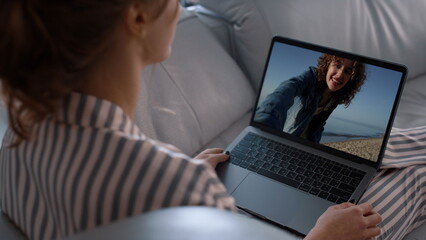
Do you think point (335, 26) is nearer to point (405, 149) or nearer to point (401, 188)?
point (405, 149)

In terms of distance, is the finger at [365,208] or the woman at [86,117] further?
the finger at [365,208]

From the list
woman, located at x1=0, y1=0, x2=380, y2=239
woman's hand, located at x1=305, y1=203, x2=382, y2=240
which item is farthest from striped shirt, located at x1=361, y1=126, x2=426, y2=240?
woman, located at x1=0, y1=0, x2=380, y2=239

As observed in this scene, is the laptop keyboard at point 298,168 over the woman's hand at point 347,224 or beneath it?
beneath

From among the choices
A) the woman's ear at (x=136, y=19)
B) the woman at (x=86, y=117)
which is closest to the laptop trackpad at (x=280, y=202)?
the woman at (x=86, y=117)

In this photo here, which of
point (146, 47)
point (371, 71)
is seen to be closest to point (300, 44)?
point (371, 71)

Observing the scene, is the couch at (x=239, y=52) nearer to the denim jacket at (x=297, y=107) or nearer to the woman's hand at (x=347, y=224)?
the denim jacket at (x=297, y=107)

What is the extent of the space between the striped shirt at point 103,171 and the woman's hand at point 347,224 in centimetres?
39

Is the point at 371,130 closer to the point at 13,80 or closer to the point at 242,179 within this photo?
the point at 242,179

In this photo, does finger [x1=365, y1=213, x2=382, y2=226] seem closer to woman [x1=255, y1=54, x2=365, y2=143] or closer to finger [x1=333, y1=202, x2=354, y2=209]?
finger [x1=333, y1=202, x2=354, y2=209]

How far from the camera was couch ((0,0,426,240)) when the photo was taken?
140 cm

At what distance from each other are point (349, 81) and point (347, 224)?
0.40 metres

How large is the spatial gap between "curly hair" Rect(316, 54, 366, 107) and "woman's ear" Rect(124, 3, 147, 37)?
0.71m

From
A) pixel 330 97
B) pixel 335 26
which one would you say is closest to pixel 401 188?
pixel 330 97

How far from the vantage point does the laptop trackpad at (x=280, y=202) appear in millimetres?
1095
